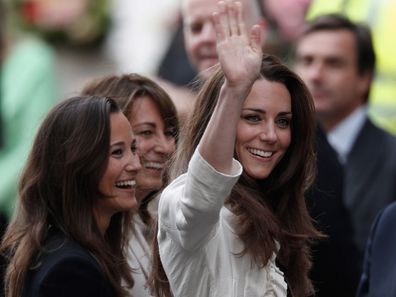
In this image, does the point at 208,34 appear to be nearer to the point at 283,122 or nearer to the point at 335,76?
the point at 335,76

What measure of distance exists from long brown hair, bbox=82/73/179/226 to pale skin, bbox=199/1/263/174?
46.5 inches

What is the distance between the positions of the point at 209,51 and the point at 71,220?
2.11 m

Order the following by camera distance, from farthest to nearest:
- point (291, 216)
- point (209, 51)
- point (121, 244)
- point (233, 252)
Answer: point (209, 51)
point (121, 244)
point (291, 216)
point (233, 252)

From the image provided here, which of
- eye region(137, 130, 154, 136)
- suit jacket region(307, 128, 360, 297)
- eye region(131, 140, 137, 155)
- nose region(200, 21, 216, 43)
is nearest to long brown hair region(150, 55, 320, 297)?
eye region(131, 140, 137, 155)

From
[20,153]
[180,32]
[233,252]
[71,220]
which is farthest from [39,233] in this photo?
[180,32]

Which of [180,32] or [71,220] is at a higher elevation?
[71,220]

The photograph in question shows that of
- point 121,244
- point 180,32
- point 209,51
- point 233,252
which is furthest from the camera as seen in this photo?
Answer: point 180,32

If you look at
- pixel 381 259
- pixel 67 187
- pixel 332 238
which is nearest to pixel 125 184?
pixel 67 187

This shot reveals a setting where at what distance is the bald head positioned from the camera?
257 inches

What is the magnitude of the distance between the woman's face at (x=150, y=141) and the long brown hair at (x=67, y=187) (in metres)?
0.48

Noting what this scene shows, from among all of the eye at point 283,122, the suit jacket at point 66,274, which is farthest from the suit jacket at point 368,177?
the suit jacket at point 66,274

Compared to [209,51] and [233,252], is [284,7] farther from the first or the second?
[233,252]

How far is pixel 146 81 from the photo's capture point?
211 inches

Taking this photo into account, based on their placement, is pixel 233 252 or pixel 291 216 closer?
pixel 233 252
